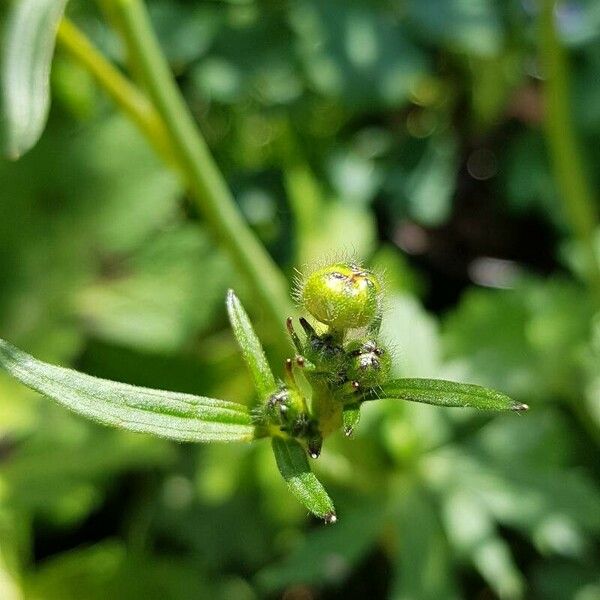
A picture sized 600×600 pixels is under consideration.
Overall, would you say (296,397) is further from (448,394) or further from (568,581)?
(568,581)

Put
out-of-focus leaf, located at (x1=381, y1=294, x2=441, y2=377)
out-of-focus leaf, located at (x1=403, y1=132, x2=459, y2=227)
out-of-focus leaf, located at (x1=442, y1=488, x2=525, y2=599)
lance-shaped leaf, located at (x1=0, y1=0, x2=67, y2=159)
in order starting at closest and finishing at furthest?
1. lance-shaped leaf, located at (x1=0, y1=0, x2=67, y2=159)
2. out-of-focus leaf, located at (x1=442, y1=488, x2=525, y2=599)
3. out-of-focus leaf, located at (x1=381, y1=294, x2=441, y2=377)
4. out-of-focus leaf, located at (x1=403, y1=132, x2=459, y2=227)

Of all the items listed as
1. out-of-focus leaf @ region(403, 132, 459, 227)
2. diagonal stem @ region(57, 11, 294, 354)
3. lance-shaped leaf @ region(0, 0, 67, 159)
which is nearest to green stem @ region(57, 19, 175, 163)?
diagonal stem @ region(57, 11, 294, 354)

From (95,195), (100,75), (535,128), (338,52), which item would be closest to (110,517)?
(95,195)

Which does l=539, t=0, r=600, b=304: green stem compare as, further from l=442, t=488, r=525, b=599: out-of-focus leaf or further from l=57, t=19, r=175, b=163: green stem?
l=57, t=19, r=175, b=163: green stem

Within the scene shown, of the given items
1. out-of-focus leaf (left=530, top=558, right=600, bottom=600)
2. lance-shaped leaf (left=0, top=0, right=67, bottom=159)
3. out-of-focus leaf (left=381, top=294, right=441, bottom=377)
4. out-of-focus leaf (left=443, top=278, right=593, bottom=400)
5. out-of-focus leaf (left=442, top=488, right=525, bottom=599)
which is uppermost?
lance-shaped leaf (left=0, top=0, right=67, bottom=159)

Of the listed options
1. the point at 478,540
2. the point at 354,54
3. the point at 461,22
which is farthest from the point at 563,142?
the point at 478,540

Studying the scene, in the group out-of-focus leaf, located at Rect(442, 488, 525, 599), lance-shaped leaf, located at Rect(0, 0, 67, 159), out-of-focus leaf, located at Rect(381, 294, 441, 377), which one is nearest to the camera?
lance-shaped leaf, located at Rect(0, 0, 67, 159)

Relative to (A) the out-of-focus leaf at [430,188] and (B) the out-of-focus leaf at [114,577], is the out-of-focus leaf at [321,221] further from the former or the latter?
(B) the out-of-focus leaf at [114,577]

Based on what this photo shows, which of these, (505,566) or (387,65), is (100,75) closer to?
(387,65)
